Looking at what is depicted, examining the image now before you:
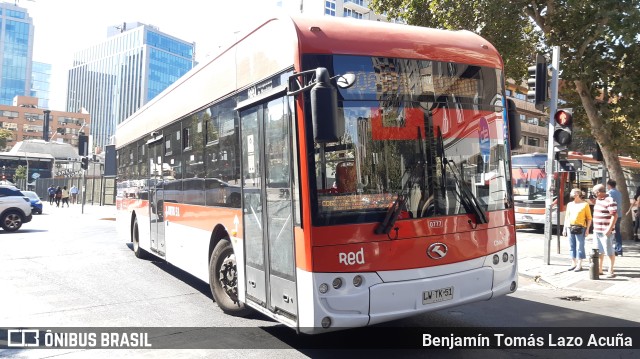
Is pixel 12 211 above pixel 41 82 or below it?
below

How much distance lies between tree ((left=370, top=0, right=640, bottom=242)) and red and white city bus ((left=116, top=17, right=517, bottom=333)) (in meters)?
10.6

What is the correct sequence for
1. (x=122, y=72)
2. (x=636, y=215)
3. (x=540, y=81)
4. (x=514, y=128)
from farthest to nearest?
1. (x=122, y=72)
2. (x=636, y=215)
3. (x=540, y=81)
4. (x=514, y=128)

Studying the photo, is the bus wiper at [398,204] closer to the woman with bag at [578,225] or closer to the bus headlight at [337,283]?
the bus headlight at [337,283]

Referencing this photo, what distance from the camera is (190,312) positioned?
7168 mm

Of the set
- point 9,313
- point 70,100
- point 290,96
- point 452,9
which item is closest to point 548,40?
point 452,9

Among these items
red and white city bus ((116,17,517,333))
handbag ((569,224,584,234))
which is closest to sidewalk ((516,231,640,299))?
handbag ((569,224,584,234))

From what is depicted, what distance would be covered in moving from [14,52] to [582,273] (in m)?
180

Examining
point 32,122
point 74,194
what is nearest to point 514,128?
point 74,194

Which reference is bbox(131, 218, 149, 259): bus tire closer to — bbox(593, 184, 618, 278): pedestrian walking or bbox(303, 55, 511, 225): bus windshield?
bbox(303, 55, 511, 225): bus windshield

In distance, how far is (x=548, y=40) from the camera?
52.3 feet

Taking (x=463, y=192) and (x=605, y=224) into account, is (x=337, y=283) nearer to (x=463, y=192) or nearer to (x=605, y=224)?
(x=463, y=192)

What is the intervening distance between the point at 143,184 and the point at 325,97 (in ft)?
25.2

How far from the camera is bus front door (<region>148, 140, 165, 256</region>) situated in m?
9.71

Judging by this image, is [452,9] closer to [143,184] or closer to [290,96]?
[143,184]
